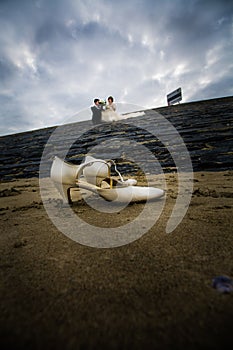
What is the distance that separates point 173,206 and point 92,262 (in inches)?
35.6

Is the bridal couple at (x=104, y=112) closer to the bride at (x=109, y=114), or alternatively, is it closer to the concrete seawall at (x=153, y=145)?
the bride at (x=109, y=114)

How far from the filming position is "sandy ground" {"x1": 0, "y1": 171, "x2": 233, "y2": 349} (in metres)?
0.41

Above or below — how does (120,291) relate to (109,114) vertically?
below

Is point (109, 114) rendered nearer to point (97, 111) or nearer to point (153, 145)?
point (97, 111)

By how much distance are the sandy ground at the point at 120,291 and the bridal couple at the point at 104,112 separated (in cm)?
714

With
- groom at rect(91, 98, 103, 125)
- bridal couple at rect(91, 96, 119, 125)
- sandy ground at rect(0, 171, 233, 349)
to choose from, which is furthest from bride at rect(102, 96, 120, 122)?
sandy ground at rect(0, 171, 233, 349)

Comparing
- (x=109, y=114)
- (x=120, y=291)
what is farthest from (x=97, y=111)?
(x=120, y=291)

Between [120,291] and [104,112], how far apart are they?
766cm

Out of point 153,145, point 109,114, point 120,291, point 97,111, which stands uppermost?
point 97,111

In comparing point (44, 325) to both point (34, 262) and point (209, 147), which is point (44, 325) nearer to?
point (34, 262)

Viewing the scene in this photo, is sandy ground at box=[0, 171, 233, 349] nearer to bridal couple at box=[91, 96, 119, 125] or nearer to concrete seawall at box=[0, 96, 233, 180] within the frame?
concrete seawall at box=[0, 96, 233, 180]

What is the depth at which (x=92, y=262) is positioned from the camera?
0.74 metres

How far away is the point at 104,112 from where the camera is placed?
7590 millimetres

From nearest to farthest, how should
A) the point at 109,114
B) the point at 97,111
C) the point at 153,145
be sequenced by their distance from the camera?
the point at 153,145 → the point at 97,111 → the point at 109,114
